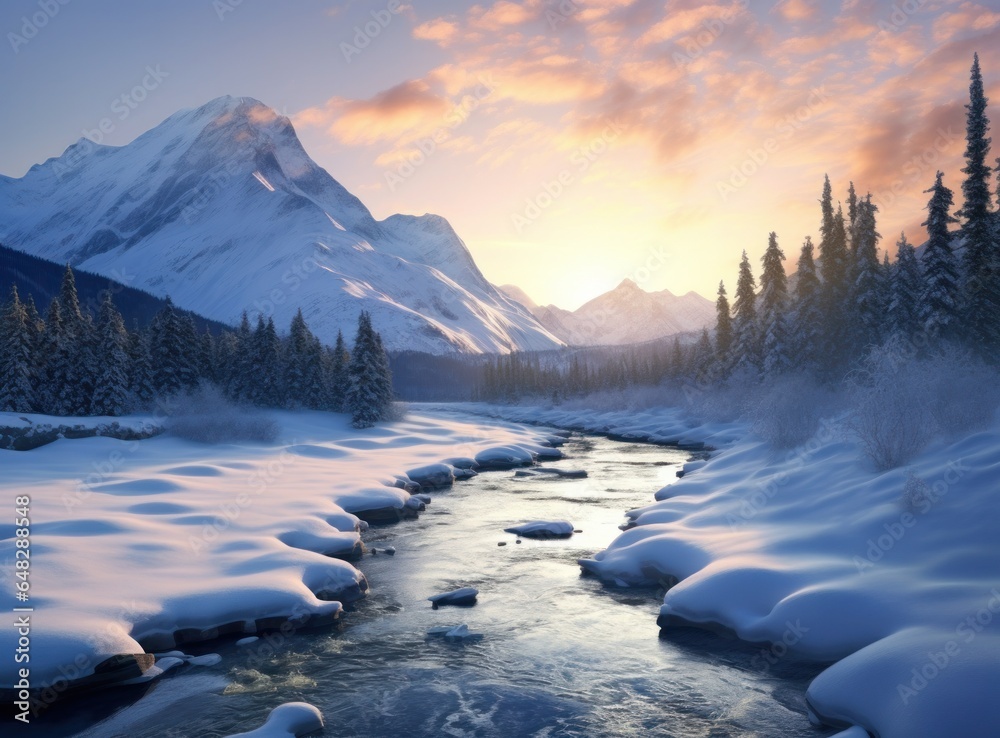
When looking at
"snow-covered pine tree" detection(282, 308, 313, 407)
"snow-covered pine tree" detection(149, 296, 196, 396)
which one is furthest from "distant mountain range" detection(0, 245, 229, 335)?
"snow-covered pine tree" detection(149, 296, 196, 396)

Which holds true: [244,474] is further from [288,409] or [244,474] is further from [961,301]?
[961,301]

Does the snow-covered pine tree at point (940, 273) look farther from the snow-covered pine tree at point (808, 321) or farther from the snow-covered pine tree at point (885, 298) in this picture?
the snow-covered pine tree at point (808, 321)

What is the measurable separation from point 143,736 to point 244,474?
24634 mm

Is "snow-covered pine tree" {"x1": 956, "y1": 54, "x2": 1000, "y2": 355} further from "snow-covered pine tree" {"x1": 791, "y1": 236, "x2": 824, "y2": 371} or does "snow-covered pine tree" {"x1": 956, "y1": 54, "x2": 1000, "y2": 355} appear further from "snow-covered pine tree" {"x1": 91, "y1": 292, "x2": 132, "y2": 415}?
"snow-covered pine tree" {"x1": 91, "y1": 292, "x2": 132, "y2": 415}

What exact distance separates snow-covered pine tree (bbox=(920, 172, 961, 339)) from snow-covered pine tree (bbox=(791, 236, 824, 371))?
1383 cm

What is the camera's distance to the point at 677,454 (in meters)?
52.3

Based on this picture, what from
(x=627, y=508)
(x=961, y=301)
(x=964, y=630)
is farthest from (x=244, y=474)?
(x=961, y=301)

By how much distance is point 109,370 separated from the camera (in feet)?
168

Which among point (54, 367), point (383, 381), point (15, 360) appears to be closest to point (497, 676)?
point (15, 360)

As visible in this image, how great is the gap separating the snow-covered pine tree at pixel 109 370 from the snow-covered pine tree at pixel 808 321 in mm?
56958

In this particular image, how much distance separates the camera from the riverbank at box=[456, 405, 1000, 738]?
9.54 meters

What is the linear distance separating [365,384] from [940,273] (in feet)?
162

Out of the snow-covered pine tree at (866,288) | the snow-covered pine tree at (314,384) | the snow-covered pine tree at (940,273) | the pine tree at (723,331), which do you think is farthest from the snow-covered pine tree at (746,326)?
the snow-covered pine tree at (314,384)

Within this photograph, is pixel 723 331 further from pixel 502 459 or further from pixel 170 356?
pixel 170 356
